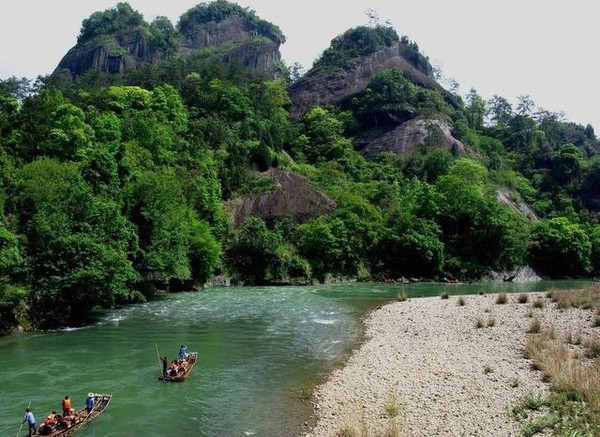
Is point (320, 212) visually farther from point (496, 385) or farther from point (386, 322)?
point (496, 385)

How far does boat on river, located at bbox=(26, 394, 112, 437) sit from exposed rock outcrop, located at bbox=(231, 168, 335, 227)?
5376 centimetres

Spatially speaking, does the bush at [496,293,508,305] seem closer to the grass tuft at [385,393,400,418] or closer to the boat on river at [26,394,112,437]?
the grass tuft at [385,393,400,418]

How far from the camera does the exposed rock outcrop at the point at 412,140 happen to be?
112 meters

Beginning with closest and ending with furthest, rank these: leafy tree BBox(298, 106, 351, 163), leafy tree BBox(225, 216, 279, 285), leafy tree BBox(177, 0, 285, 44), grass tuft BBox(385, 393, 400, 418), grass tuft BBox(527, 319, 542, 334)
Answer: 1. grass tuft BBox(385, 393, 400, 418)
2. grass tuft BBox(527, 319, 542, 334)
3. leafy tree BBox(225, 216, 279, 285)
4. leafy tree BBox(298, 106, 351, 163)
5. leafy tree BBox(177, 0, 285, 44)

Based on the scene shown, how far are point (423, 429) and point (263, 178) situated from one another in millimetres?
65453

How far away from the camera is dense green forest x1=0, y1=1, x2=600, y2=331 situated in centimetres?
3591

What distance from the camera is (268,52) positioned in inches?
6324

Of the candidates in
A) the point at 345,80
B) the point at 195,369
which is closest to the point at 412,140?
the point at 345,80

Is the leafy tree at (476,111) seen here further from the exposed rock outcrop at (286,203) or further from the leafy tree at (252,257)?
the leafy tree at (252,257)

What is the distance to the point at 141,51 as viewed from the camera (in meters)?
155

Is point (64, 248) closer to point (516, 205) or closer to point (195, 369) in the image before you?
point (195, 369)

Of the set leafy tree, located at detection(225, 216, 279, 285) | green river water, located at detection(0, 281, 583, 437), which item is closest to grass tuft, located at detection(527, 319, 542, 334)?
green river water, located at detection(0, 281, 583, 437)

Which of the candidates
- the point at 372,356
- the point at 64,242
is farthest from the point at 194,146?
the point at 372,356

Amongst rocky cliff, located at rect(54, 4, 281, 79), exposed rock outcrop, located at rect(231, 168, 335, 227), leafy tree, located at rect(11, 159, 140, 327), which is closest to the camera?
leafy tree, located at rect(11, 159, 140, 327)
